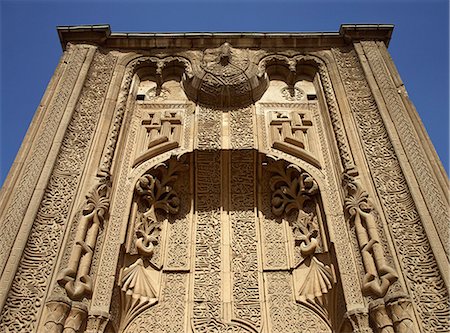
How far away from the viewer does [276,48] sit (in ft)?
30.7

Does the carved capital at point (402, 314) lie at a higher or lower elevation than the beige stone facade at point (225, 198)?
lower

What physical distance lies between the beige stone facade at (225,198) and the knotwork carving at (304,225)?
0.9 inches

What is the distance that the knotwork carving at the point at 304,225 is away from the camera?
621 centimetres

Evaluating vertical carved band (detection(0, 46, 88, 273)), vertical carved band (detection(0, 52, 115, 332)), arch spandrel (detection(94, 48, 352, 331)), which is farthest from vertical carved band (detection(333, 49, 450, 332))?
vertical carved band (detection(0, 46, 88, 273))

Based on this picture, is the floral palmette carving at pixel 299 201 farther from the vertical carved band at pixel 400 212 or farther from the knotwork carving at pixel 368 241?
the vertical carved band at pixel 400 212

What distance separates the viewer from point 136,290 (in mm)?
6203

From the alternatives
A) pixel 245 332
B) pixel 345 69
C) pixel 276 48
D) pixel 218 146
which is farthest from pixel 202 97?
pixel 245 332

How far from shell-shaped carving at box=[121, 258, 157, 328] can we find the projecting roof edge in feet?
15.1

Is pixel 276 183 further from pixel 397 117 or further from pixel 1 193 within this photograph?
pixel 1 193

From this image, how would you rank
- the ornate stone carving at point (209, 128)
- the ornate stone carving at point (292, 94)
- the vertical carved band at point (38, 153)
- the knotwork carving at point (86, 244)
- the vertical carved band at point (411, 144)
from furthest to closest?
the ornate stone carving at point (292, 94), the ornate stone carving at point (209, 128), the vertical carved band at point (411, 144), the vertical carved band at point (38, 153), the knotwork carving at point (86, 244)

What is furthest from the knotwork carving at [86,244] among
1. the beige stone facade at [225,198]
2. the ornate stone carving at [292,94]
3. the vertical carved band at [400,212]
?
the ornate stone carving at [292,94]

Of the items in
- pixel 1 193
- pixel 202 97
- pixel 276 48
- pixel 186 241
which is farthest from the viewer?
pixel 276 48

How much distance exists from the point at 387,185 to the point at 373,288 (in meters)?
1.66

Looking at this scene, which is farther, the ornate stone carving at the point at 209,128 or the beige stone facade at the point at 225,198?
the ornate stone carving at the point at 209,128
